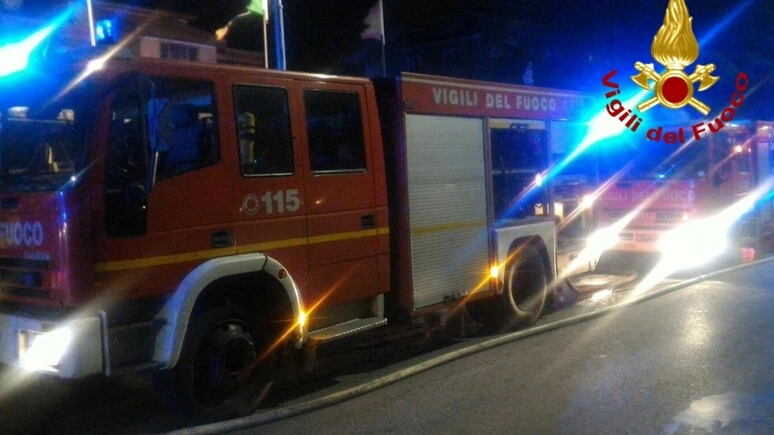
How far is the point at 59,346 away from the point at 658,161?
36.8 feet

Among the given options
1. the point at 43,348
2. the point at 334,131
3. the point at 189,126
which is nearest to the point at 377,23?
the point at 334,131

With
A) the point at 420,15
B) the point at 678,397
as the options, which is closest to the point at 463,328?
the point at 678,397

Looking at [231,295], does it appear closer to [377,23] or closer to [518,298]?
[518,298]

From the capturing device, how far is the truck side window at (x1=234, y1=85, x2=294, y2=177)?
595 cm

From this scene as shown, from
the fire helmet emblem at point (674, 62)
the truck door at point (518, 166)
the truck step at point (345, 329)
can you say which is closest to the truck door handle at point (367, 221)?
the truck step at point (345, 329)

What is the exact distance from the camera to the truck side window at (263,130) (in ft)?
19.5

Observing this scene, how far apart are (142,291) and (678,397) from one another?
13.2ft

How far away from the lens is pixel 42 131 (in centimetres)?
550

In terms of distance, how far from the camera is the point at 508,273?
8727 millimetres

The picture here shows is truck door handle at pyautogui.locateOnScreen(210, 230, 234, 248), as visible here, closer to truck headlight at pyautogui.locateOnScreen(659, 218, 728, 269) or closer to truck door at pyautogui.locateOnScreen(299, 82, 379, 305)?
truck door at pyautogui.locateOnScreen(299, 82, 379, 305)

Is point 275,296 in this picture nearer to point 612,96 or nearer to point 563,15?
point 612,96

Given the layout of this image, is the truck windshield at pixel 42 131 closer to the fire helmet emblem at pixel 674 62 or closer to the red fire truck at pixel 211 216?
the red fire truck at pixel 211 216

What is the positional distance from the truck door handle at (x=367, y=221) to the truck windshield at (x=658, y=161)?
7.33 metres

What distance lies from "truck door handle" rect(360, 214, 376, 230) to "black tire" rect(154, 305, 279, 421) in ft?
4.35
